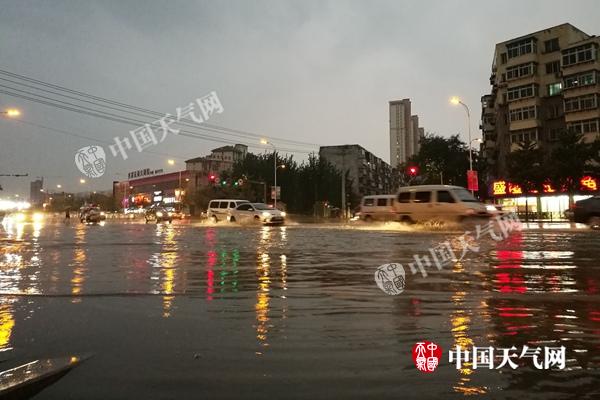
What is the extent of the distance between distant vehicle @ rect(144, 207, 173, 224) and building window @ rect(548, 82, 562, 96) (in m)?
43.7

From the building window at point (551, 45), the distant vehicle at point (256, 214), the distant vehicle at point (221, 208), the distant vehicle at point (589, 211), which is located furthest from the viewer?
the building window at point (551, 45)

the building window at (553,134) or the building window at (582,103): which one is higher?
the building window at (582,103)

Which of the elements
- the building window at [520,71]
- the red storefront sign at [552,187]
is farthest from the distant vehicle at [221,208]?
the building window at [520,71]

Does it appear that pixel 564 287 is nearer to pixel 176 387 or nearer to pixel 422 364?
pixel 422 364

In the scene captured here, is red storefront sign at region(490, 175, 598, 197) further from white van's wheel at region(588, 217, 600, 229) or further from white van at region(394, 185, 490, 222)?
white van at region(394, 185, 490, 222)

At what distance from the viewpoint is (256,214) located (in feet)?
96.8

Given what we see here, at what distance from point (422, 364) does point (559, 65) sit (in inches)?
2225

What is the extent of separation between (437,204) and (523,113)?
3753 cm

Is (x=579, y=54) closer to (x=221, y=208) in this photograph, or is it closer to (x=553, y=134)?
(x=553, y=134)

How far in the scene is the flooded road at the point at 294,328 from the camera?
8.74ft

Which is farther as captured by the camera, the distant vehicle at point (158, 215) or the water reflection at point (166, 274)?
the distant vehicle at point (158, 215)

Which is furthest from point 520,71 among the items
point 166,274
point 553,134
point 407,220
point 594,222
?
point 166,274

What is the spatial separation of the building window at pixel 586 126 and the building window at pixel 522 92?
20.9 feet

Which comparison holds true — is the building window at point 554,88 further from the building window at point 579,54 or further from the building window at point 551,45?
the building window at point 551,45
